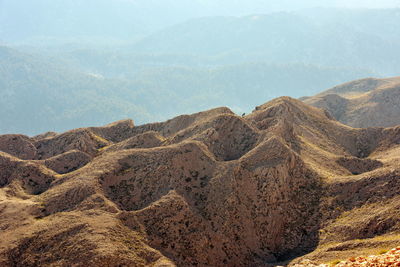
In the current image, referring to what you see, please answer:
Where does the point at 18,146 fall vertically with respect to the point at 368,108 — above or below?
above

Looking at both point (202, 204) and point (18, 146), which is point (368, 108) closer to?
point (202, 204)

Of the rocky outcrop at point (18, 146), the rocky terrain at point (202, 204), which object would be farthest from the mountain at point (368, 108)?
the rocky outcrop at point (18, 146)

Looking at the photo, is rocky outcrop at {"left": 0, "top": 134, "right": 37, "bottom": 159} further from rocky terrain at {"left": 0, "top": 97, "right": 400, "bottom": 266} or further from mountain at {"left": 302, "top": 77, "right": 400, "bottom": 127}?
mountain at {"left": 302, "top": 77, "right": 400, "bottom": 127}

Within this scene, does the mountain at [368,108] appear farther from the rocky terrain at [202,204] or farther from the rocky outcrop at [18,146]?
the rocky outcrop at [18,146]

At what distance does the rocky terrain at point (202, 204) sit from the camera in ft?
134

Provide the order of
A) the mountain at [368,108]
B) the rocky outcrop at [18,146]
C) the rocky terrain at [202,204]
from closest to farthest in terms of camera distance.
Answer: the rocky terrain at [202,204] < the rocky outcrop at [18,146] < the mountain at [368,108]

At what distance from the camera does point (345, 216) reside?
47156 mm

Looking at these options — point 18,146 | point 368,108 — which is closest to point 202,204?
point 18,146

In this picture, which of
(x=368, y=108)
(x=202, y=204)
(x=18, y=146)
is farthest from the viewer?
(x=368, y=108)

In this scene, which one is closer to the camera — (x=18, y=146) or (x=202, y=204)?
(x=202, y=204)

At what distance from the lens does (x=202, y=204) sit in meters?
49.1

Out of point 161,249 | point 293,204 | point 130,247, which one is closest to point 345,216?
point 293,204

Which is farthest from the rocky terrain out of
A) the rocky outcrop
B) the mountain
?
the mountain

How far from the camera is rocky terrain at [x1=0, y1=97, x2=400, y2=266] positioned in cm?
4072
